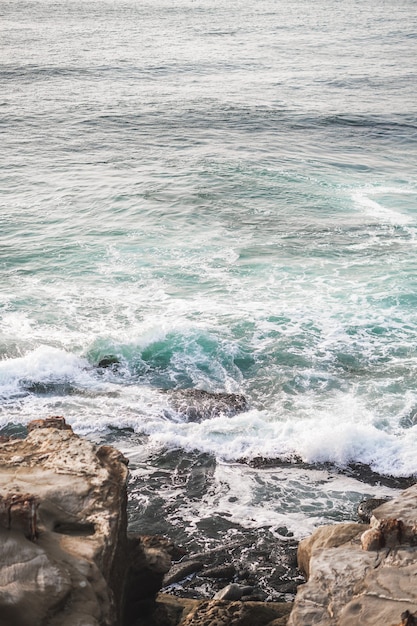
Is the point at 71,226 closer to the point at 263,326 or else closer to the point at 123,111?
the point at 263,326

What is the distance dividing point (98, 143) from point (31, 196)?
8409mm

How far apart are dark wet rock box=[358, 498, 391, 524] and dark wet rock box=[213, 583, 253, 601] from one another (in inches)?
114

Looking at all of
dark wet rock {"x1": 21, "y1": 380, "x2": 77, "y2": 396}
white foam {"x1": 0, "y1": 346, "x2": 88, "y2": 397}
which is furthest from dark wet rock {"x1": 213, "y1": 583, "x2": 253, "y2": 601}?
white foam {"x1": 0, "y1": 346, "x2": 88, "y2": 397}

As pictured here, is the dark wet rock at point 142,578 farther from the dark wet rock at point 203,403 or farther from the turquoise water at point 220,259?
the dark wet rock at point 203,403

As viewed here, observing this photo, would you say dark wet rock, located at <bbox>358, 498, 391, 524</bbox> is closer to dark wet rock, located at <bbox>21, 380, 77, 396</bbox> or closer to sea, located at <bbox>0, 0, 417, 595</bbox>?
sea, located at <bbox>0, 0, 417, 595</bbox>

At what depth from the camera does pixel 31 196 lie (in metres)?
32.4

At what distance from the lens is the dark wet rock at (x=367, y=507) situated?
13695 millimetres

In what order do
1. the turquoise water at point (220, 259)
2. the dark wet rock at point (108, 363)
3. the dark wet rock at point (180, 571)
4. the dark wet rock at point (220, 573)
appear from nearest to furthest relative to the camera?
the dark wet rock at point (180, 571), the dark wet rock at point (220, 573), the turquoise water at point (220, 259), the dark wet rock at point (108, 363)

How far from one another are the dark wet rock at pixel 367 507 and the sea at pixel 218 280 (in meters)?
0.20

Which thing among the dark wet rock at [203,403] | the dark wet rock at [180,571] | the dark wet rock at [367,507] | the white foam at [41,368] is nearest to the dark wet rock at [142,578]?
the dark wet rock at [180,571]

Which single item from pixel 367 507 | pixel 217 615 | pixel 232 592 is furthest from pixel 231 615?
pixel 367 507

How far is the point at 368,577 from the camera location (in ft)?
30.8

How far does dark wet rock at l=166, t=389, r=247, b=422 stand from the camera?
17.4 m

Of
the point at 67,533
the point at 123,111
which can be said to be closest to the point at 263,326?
the point at 67,533
